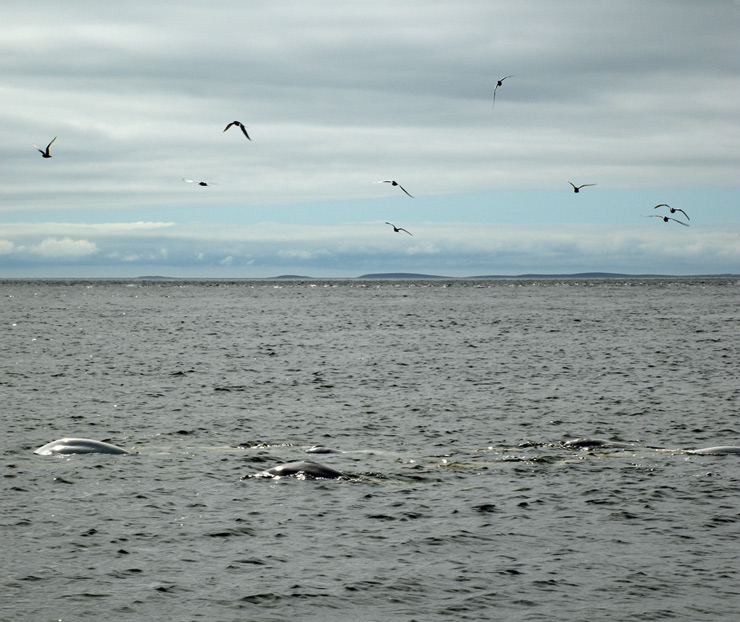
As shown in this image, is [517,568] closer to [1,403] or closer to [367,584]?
[367,584]

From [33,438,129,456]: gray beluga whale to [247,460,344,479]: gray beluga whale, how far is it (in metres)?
5.31

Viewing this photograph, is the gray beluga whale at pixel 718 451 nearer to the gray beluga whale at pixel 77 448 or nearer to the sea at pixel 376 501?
the sea at pixel 376 501

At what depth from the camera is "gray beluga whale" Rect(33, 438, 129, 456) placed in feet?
83.1

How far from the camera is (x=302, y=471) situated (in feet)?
74.5

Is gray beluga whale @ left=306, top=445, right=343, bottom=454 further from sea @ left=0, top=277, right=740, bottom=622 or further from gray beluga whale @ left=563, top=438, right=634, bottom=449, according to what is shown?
gray beluga whale @ left=563, top=438, right=634, bottom=449

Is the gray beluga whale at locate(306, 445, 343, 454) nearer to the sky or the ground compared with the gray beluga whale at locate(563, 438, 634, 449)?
nearer to the ground

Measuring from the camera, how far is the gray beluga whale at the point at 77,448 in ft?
83.1

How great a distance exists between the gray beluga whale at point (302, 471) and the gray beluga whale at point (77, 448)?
17.4ft

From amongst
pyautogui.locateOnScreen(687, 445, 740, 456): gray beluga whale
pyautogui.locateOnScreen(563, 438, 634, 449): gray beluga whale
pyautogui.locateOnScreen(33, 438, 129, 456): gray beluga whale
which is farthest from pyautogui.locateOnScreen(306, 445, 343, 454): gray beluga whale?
pyautogui.locateOnScreen(687, 445, 740, 456): gray beluga whale

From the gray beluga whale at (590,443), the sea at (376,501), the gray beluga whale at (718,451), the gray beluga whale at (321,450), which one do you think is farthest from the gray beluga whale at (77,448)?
the gray beluga whale at (718,451)

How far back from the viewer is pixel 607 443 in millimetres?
26766

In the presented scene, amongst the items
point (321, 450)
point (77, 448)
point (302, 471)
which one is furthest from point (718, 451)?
point (77, 448)

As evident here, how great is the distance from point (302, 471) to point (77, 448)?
7071 millimetres

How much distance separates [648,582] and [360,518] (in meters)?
6.13
